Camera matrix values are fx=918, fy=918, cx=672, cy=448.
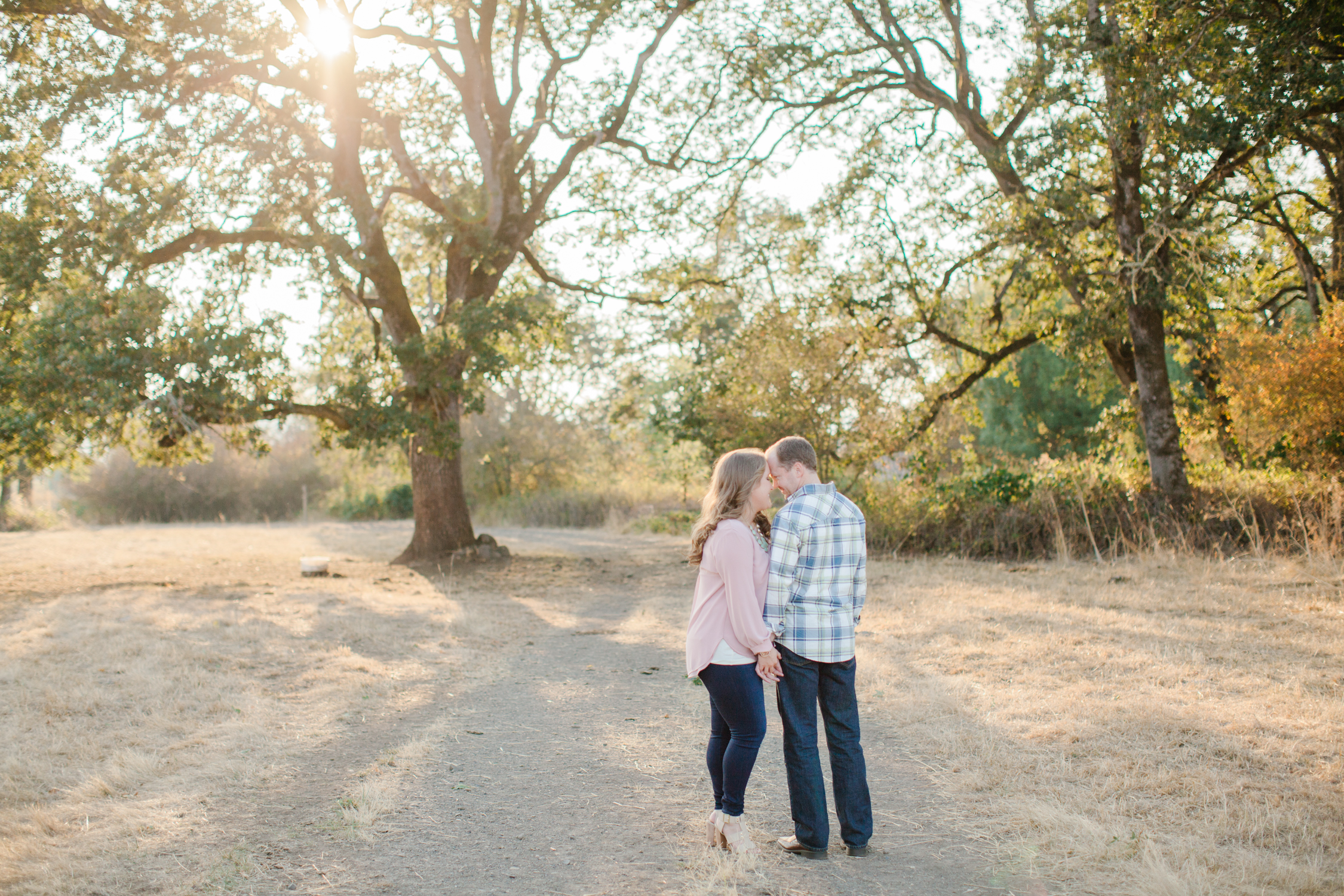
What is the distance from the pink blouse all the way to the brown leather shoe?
0.86 meters

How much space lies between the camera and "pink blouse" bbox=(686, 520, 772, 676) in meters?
3.70

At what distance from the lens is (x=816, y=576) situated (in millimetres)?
3793

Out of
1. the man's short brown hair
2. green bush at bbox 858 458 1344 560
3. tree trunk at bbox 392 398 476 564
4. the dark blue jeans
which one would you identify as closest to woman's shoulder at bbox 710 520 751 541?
the man's short brown hair

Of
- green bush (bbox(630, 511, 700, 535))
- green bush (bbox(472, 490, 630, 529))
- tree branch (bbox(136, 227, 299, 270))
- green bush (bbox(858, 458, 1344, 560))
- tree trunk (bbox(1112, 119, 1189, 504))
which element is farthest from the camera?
green bush (bbox(472, 490, 630, 529))

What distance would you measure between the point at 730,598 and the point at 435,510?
13.1 metres

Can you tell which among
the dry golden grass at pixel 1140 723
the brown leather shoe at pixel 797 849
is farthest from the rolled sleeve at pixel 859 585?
the dry golden grass at pixel 1140 723

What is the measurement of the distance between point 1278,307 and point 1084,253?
6.43 metres

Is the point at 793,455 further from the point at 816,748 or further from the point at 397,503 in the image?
the point at 397,503

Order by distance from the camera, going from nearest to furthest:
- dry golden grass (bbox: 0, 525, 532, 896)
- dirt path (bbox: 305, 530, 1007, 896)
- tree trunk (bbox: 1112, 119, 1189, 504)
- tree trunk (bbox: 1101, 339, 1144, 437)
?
dirt path (bbox: 305, 530, 1007, 896) → dry golden grass (bbox: 0, 525, 532, 896) → tree trunk (bbox: 1112, 119, 1189, 504) → tree trunk (bbox: 1101, 339, 1144, 437)

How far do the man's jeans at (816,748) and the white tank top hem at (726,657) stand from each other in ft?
0.68

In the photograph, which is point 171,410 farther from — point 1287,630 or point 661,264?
point 1287,630

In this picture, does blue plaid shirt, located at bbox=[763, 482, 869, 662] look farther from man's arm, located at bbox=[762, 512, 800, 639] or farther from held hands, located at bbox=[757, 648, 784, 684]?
held hands, located at bbox=[757, 648, 784, 684]

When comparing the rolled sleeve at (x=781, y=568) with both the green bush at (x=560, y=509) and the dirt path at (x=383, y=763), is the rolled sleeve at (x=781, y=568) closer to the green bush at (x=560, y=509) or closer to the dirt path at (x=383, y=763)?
the dirt path at (x=383, y=763)

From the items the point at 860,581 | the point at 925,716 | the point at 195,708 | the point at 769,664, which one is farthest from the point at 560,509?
the point at 769,664
